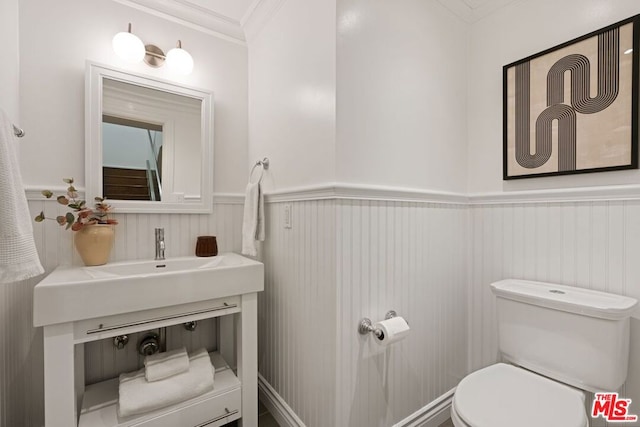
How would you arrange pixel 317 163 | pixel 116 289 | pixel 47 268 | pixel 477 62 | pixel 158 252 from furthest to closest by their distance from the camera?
pixel 477 62, pixel 158 252, pixel 47 268, pixel 317 163, pixel 116 289

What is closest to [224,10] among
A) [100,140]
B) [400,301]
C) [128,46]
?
[128,46]

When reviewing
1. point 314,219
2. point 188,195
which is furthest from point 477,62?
point 188,195

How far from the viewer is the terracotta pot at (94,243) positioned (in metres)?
1.36

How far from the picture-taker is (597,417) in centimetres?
128

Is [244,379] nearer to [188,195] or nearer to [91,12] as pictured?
[188,195]

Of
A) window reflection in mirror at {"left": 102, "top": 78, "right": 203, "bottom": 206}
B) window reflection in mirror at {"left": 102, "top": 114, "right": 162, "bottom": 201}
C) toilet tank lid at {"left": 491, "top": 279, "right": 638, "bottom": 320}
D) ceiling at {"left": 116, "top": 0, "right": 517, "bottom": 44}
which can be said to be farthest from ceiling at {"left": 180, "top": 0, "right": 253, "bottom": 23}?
toilet tank lid at {"left": 491, "top": 279, "right": 638, "bottom": 320}

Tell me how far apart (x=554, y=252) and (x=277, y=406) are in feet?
5.35

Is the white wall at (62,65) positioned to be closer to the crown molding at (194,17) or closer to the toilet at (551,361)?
the crown molding at (194,17)

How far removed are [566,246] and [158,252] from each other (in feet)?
6.80

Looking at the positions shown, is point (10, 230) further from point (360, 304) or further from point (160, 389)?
point (360, 304)

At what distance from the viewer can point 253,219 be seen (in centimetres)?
163

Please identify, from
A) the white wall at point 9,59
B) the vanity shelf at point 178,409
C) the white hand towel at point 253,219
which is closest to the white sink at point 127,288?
the white hand towel at point 253,219

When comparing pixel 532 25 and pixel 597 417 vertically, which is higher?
pixel 532 25

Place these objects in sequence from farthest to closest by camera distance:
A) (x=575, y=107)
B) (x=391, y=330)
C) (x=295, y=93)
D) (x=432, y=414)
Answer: (x=432, y=414) → (x=295, y=93) → (x=575, y=107) → (x=391, y=330)
